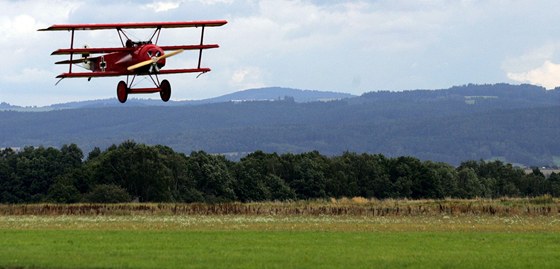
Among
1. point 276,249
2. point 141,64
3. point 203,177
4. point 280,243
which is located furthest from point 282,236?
point 203,177

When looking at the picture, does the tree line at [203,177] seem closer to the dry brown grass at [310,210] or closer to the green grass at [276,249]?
the dry brown grass at [310,210]

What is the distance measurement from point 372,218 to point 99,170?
5003 centimetres

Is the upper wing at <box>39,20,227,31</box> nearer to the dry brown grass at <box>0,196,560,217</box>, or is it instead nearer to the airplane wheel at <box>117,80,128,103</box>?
the airplane wheel at <box>117,80,128,103</box>

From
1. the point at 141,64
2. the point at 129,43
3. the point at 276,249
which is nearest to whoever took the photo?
the point at 276,249

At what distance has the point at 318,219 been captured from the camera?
247 feet

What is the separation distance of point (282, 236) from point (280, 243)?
4.82 m

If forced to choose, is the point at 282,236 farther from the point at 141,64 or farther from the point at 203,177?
the point at 203,177

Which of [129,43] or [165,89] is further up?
[129,43]

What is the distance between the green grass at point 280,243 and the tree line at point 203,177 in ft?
151

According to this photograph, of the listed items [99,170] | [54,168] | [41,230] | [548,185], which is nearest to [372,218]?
[41,230]

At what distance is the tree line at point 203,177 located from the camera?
11969cm

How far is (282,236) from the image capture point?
55.4m

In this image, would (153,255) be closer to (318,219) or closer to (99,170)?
(318,219)

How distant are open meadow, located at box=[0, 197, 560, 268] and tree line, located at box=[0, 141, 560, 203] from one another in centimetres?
2988
